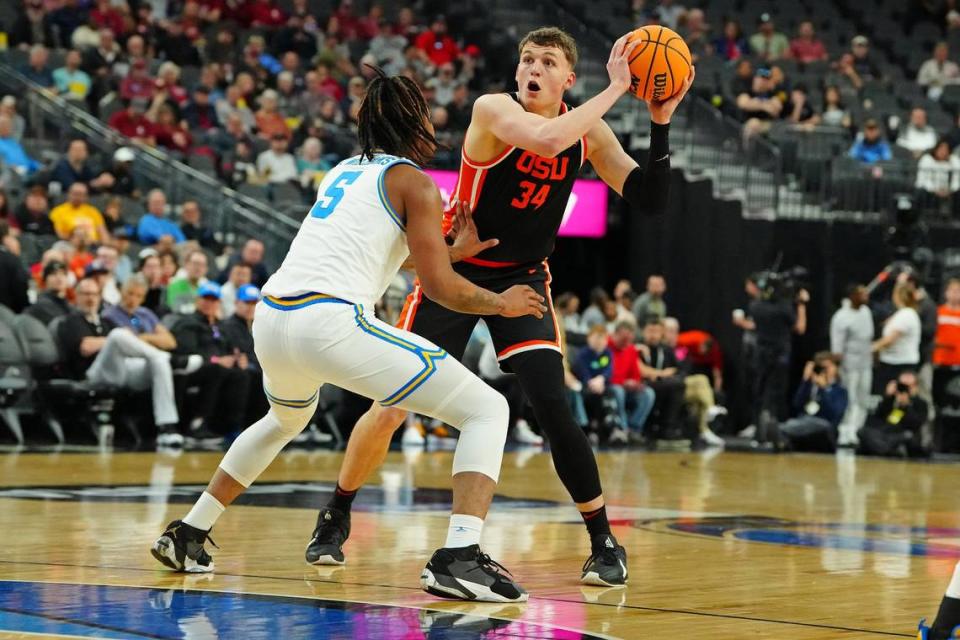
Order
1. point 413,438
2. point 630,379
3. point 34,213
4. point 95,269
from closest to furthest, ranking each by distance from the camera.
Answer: point 95,269, point 413,438, point 34,213, point 630,379

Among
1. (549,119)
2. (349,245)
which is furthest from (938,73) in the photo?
(349,245)

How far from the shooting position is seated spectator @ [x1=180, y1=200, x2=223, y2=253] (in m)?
15.4

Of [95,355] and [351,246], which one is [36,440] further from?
[351,246]

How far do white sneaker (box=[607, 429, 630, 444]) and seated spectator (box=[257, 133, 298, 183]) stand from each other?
461 centimetres

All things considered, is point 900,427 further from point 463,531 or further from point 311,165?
point 463,531

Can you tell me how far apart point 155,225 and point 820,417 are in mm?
6835

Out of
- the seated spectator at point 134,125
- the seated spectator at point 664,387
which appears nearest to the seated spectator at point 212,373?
the seated spectator at point 134,125

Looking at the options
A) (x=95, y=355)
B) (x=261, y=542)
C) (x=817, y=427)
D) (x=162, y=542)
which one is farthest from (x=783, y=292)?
(x=162, y=542)

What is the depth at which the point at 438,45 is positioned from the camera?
2141 cm

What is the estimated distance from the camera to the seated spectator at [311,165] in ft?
56.6

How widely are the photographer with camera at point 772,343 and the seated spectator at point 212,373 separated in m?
5.44

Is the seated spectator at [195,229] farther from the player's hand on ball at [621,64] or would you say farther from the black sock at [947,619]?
the black sock at [947,619]

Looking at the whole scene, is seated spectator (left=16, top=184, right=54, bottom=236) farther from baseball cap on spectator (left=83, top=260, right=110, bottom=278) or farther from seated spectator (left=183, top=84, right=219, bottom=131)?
seated spectator (left=183, top=84, right=219, bottom=131)

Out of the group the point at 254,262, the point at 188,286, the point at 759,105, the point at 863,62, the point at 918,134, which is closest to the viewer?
the point at 188,286
